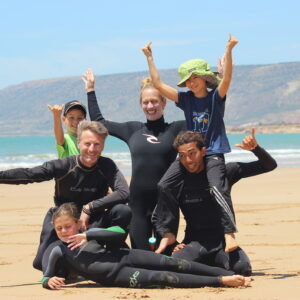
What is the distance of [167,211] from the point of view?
6.34 meters

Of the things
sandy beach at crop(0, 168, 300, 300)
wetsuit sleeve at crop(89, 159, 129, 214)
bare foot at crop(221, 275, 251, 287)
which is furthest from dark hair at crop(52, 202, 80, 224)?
bare foot at crop(221, 275, 251, 287)

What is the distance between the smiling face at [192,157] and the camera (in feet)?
20.0

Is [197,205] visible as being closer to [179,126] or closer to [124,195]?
[124,195]

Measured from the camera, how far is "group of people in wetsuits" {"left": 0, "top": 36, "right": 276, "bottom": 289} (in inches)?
230

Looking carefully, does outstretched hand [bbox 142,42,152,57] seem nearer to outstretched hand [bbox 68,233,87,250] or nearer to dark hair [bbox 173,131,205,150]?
dark hair [bbox 173,131,205,150]

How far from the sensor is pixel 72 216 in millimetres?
5867

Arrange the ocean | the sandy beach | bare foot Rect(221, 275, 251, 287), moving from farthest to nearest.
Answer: the ocean → bare foot Rect(221, 275, 251, 287) → the sandy beach

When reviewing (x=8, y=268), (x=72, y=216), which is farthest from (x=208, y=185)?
(x=8, y=268)

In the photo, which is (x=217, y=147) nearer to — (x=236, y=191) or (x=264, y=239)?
(x=264, y=239)

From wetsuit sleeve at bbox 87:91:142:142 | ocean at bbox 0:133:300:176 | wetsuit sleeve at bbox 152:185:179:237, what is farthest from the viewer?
ocean at bbox 0:133:300:176

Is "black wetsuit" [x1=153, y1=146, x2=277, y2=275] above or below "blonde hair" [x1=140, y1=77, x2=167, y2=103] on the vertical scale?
below

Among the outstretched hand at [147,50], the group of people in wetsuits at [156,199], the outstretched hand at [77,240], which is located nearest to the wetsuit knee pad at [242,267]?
the group of people in wetsuits at [156,199]

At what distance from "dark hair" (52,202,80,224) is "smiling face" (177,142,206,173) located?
3.25 ft

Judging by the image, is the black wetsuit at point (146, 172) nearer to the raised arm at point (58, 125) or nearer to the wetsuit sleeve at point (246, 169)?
the raised arm at point (58, 125)
